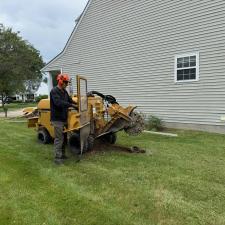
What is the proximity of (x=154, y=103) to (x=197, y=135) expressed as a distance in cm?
320

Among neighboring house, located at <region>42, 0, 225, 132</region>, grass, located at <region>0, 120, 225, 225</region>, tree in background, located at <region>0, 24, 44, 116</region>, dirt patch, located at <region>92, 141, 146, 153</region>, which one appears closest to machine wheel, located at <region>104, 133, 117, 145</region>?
dirt patch, located at <region>92, 141, 146, 153</region>

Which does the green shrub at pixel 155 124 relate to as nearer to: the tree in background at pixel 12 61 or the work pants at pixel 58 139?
the work pants at pixel 58 139

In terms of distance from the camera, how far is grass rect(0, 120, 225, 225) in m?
4.94

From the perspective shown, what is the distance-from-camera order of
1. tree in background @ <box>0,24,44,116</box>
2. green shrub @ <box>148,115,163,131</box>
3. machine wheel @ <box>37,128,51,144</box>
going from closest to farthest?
machine wheel @ <box>37,128,51,144</box>, green shrub @ <box>148,115,163,131</box>, tree in background @ <box>0,24,44,116</box>

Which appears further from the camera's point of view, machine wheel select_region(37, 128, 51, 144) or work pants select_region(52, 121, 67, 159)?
machine wheel select_region(37, 128, 51, 144)

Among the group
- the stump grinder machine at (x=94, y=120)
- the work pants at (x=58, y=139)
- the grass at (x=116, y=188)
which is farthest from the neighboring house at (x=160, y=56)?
the work pants at (x=58, y=139)

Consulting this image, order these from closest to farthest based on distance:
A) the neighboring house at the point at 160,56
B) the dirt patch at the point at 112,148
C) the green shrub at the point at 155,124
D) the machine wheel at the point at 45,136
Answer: the dirt patch at the point at 112,148 < the machine wheel at the point at 45,136 < the neighboring house at the point at 160,56 < the green shrub at the point at 155,124

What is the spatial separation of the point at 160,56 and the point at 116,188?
917cm

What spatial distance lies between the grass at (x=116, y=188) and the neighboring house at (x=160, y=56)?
3797mm

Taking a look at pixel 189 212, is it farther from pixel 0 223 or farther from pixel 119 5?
pixel 119 5

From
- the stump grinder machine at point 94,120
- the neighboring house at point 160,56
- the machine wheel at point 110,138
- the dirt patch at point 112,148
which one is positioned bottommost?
the dirt patch at point 112,148

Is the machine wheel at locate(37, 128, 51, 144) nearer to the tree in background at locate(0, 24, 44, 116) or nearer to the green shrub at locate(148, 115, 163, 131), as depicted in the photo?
the green shrub at locate(148, 115, 163, 131)

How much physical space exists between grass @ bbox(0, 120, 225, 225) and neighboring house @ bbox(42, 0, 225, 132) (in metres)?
3.80

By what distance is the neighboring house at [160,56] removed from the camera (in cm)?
1257
